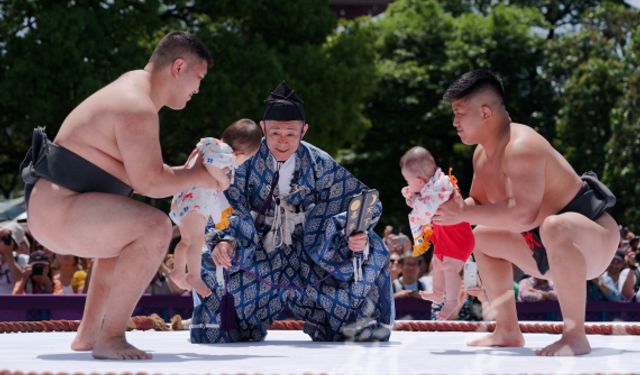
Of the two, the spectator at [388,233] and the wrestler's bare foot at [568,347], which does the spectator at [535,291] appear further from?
the wrestler's bare foot at [568,347]

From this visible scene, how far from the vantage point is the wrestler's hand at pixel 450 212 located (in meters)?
3.43

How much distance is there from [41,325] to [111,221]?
1.81 metres

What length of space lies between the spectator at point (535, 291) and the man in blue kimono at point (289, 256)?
2268 millimetres

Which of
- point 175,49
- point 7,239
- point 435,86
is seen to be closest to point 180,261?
point 175,49

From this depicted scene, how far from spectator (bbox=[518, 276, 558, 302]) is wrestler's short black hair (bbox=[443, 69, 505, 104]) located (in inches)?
113

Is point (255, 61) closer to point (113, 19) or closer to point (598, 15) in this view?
point (113, 19)

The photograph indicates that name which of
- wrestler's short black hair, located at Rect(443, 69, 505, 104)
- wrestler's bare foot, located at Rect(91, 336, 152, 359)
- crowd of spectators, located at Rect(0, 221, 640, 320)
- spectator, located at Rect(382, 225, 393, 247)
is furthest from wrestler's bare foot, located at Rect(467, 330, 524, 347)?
spectator, located at Rect(382, 225, 393, 247)

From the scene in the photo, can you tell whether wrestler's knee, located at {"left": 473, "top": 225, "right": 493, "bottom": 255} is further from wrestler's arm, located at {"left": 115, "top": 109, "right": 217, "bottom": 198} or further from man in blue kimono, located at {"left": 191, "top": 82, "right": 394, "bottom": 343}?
wrestler's arm, located at {"left": 115, "top": 109, "right": 217, "bottom": 198}

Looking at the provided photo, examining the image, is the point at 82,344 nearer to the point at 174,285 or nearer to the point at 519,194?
the point at 519,194

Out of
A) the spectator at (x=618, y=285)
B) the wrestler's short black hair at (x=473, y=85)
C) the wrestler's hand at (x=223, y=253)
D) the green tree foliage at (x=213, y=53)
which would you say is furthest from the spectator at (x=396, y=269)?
the green tree foliage at (x=213, y=53)

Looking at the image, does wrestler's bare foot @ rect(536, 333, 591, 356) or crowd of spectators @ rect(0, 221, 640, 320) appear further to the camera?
crowd of spectators @ rect(0, 221, 640, 320)

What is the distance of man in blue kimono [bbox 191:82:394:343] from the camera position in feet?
13.2

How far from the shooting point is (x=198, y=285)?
150 inches

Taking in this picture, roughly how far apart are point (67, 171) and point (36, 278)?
3288 millimetres
